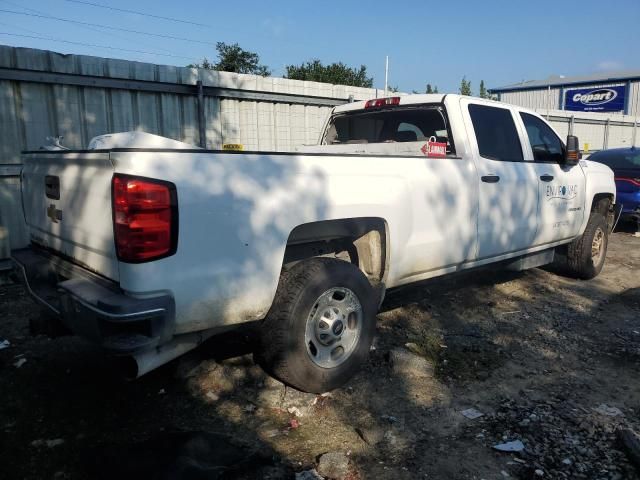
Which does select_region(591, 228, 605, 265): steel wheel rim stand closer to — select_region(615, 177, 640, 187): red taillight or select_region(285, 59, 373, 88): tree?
select_region(615, 177, 640, 187): red taillight

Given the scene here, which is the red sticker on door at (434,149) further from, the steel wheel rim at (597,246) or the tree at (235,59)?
the tree at (235,59)

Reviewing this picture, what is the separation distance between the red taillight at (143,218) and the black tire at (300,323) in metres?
0.84

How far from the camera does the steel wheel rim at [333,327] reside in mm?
3328

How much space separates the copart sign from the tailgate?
40.5 meters

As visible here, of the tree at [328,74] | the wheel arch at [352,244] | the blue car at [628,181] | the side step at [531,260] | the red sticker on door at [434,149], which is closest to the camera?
A: the wheel arch at [352,244]

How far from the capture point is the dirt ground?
8.87 feet

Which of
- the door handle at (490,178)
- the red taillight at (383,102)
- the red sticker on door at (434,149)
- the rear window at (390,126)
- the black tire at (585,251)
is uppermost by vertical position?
the red taillight at (383,102)

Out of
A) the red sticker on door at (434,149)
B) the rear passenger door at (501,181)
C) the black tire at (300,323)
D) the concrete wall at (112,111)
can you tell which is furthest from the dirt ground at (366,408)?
the concrete wall at (112,111)

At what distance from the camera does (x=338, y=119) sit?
5.51m

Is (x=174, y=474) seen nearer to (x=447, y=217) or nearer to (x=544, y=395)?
(x=544, y=395)

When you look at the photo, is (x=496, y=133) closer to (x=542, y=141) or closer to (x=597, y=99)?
(x=542, y=141)

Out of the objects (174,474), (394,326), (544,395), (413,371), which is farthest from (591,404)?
(174,474)

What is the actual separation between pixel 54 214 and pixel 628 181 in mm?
9515

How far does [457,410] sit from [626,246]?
7124 mm
